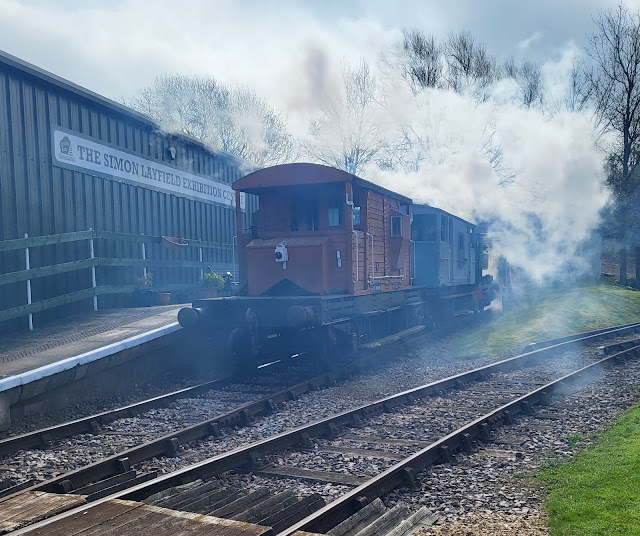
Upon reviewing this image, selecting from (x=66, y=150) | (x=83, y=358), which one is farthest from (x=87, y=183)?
(x=83, y=358)

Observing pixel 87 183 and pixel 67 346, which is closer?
pixel 67 346

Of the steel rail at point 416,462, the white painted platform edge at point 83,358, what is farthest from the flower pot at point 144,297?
the steel rail at point 416,462

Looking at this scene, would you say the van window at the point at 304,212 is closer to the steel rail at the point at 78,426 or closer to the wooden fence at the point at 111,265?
the wooden fence at the point at 111,265

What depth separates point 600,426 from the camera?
7.08m

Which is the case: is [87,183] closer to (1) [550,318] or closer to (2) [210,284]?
(2) [210,284]

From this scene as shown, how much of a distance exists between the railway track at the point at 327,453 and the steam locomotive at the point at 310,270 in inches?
94.0

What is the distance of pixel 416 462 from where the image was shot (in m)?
5.46

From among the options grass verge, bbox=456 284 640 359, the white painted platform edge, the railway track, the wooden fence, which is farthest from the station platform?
grass verge, bbox=456 284 640 359

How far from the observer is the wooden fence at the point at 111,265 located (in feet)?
35.9

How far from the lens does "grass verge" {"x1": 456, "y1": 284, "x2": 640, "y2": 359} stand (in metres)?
14.8

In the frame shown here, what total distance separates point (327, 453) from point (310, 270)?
17.3 ft

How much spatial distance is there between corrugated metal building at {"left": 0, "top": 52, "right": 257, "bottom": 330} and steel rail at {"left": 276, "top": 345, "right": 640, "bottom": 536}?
313 inches

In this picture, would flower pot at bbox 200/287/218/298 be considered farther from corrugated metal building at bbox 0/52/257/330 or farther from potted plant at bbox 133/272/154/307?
corrugated metal building at bbox 0/52/257/330

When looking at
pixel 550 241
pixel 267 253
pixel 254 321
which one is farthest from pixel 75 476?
pixel 550 241
